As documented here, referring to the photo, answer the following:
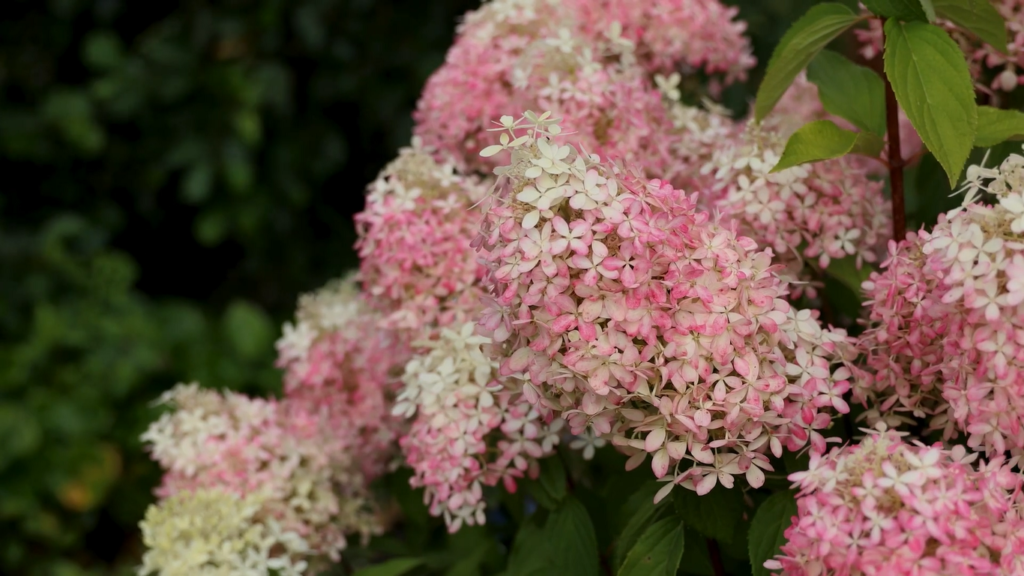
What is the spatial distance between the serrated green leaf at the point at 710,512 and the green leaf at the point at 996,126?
0.33 m

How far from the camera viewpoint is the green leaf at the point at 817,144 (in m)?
0.77

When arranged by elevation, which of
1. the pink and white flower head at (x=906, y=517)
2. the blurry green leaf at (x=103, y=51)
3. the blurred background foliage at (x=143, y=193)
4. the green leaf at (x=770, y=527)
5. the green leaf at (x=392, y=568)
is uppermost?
the blurry green leaf at (x=103, y=51)

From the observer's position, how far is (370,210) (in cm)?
102

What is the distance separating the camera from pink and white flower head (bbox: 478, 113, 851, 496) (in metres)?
0.65

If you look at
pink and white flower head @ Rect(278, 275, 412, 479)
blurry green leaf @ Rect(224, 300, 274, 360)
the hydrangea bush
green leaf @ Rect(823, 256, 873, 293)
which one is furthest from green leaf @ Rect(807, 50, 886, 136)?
blurry green leaf @ Rect(224, 300, 274, 360)

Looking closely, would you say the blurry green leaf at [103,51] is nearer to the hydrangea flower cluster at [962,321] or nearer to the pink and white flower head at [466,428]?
the pink and white flower head at [466,428]

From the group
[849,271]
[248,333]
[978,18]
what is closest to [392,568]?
[849,271]

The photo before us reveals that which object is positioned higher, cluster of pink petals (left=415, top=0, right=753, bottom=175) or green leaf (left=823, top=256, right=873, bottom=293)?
cluster of pink petals (left=415, top=0, right=753, bottom=175)

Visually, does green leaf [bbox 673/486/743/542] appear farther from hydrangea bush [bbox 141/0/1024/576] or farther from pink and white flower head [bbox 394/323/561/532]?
pink and white flower head [bbox 394/323/561/532]

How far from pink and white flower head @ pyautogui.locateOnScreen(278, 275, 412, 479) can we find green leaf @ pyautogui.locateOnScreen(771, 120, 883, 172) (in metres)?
0.46

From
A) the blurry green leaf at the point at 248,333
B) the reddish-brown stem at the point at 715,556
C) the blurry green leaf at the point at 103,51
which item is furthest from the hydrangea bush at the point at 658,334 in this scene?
the blurry green leaf at the point at 103,51

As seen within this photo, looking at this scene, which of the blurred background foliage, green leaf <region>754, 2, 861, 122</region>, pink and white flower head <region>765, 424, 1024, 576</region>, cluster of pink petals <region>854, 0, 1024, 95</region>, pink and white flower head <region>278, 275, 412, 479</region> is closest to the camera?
pink and white flower head <region>765, 424, 1024, 576</region>

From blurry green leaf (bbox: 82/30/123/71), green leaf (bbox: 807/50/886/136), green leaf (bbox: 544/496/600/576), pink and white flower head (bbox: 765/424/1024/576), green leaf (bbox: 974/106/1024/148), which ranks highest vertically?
blurry green leaf (bbox: 82/30/123/71)

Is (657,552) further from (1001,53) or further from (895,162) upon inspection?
(1001,53)
